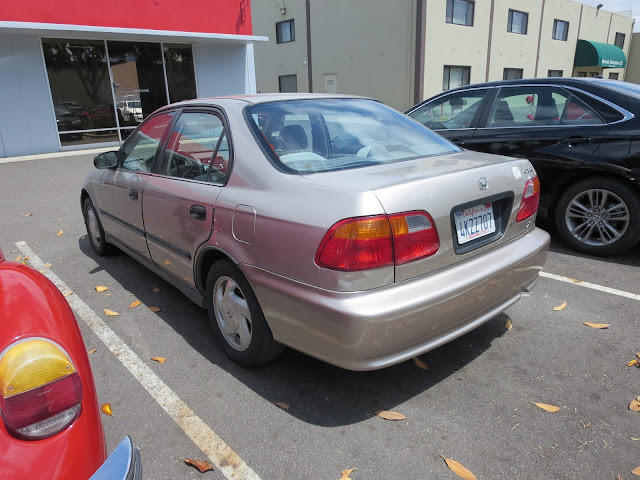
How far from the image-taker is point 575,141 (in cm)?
461

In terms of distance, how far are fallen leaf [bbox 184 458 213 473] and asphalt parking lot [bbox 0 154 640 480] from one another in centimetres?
3

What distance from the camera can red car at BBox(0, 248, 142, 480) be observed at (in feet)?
4.10

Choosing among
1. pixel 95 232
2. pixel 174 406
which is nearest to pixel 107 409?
pixel 174 406

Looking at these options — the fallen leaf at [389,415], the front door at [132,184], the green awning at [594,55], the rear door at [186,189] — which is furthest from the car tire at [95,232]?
the green awning at [594,55]

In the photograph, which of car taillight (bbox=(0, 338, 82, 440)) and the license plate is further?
the license plate

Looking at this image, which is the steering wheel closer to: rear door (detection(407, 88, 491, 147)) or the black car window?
rear door (detection(407, 88, 491, 147))

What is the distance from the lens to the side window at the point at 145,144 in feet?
12.0

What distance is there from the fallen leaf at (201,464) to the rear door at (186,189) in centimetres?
123

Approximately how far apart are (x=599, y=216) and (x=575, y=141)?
77 centimetres

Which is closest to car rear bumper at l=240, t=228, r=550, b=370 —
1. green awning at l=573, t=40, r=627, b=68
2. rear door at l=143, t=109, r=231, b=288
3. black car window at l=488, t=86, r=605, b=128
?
rear door at l=143, t=109, r=231, b=288

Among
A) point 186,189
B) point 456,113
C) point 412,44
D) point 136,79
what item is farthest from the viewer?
point 412,44

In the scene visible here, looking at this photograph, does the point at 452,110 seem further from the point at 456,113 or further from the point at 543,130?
the point at 543,130

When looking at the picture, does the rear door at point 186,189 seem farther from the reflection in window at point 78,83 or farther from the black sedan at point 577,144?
the reflection in window at point 78,83

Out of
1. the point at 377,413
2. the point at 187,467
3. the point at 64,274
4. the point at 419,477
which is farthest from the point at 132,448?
the point at 64,274
